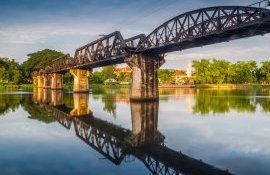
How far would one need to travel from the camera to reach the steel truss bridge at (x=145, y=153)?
570 inches

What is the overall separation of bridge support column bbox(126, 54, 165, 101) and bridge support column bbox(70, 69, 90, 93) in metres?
40.8

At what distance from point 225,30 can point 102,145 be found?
88.5ft

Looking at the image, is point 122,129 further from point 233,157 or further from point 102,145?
point 233,157

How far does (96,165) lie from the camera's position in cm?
1545

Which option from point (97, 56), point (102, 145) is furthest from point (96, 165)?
point (97, 56)

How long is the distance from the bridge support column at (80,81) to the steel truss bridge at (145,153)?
73.2 meters

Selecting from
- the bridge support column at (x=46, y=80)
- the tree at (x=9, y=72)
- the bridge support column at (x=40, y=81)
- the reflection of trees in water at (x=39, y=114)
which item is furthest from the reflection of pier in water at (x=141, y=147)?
the tree at (x=9, y=72)

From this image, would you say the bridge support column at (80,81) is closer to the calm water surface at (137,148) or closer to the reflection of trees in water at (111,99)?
the reflection of trees in water at (111,99)

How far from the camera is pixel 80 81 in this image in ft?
331

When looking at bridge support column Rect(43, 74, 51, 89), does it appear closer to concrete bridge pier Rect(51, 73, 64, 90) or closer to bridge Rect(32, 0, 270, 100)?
concrete bridge pier Rect(51, 73, 64, 90)

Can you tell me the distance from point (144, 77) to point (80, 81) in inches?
1748

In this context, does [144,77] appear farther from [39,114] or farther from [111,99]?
[39,114]

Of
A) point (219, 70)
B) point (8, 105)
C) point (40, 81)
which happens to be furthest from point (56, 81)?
point (219, 70)

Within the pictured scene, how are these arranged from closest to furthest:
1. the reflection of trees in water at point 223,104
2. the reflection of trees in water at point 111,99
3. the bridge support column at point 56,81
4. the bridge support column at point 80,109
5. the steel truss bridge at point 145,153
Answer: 1. the steel truss bridge at point 145,153
2. the bridge support column at point 80,109
3. the reflection of trees in water at point 223,104
4. the reflection of trees in water at point 111,99
5. the bridge support column at point 56,81
